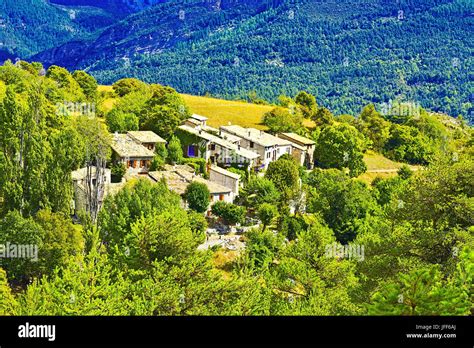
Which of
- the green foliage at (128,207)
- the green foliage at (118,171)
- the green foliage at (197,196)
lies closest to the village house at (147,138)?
the green foliage at (118,171)

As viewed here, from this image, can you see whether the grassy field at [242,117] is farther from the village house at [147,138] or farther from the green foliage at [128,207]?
the green foliage at [128,207]

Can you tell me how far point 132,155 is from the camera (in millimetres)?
61875

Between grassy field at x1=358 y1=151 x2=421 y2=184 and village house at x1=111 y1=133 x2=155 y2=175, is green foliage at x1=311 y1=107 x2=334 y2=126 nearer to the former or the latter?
grassy field at x1=358 y1=151 x2=421 y2=184

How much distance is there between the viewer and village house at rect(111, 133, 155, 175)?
61.9m

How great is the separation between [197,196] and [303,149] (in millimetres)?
25328

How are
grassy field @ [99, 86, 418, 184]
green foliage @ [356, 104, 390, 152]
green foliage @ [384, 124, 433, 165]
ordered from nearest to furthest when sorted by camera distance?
grassy field @ [99, 86, 418, 184] → green foliage @ [384, 124, 433, 165] → green foliage @ [356, 104, 390, 152]

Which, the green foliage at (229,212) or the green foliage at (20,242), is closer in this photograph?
the green foliage at (20,242)

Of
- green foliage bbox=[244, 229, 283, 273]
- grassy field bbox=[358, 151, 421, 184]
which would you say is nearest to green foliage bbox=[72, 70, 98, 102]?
grassy field bbox=[358, 151, 421, 184]

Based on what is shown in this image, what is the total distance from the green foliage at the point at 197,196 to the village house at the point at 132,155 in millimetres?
7600

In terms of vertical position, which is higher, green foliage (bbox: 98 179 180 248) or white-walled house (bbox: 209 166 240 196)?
white-walled house (bbox: 209 166 240 196)

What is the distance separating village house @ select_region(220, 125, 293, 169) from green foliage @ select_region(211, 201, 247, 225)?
14842mm

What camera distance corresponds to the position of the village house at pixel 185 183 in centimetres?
5871
